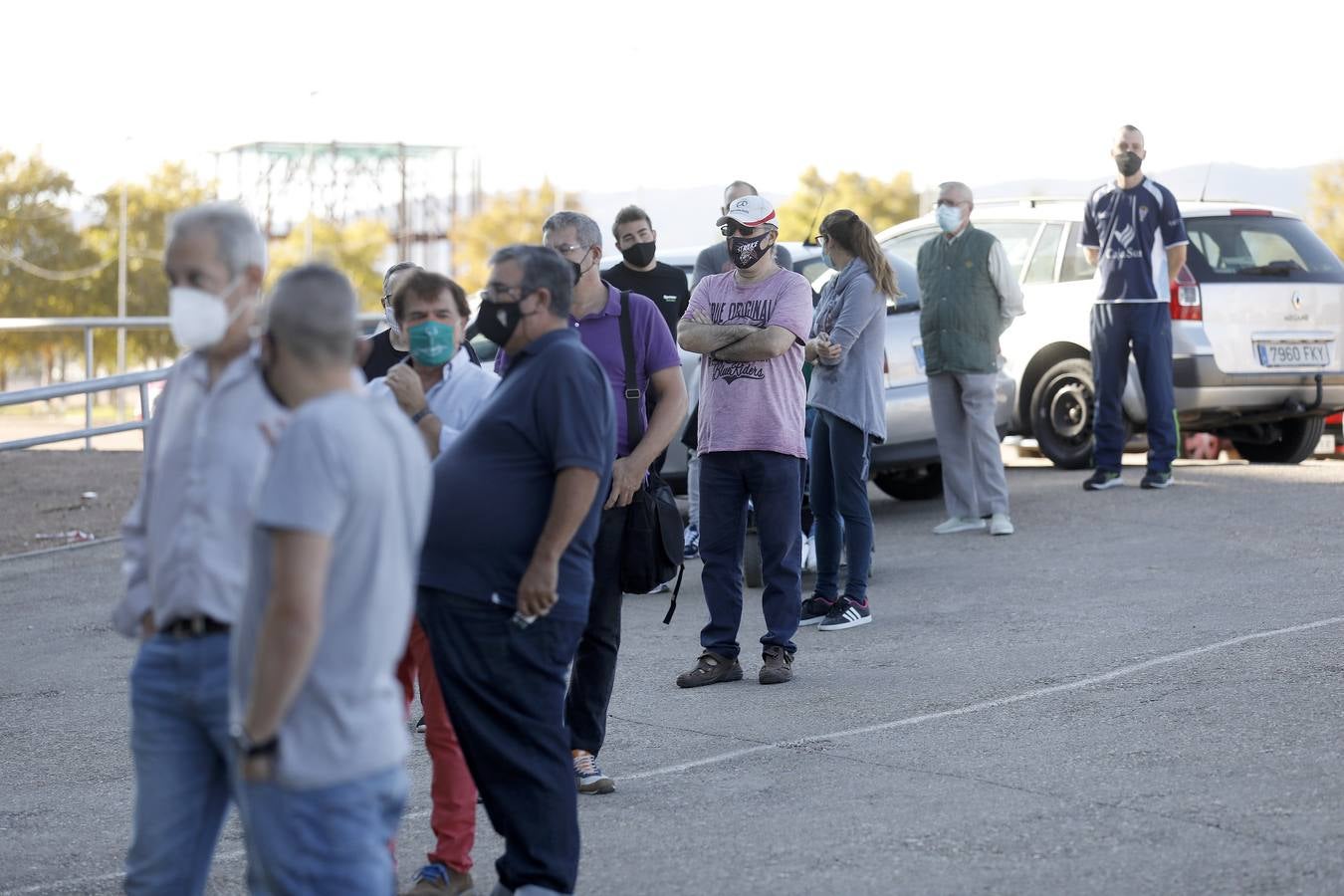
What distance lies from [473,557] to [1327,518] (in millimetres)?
7739

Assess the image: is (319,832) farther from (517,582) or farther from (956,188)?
(956,188)

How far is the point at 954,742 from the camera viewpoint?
630cm

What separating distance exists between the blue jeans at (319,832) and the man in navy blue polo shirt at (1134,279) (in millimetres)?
9491

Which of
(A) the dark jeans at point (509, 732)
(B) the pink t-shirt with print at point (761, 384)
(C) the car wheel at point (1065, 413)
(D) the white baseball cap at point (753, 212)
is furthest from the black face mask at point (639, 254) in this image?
(C) the car wheel at point (1065, 413)

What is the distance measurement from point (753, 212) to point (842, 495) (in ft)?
5.51

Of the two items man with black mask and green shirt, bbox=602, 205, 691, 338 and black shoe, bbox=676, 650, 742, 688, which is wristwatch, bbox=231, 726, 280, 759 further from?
man with black mask and green shirt, bbox=602, 205, 691, 338

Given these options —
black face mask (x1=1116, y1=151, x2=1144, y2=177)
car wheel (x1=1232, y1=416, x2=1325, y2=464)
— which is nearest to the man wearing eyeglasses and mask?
black face mask (x1=1116, y1=151, x2=1144, y2=177)

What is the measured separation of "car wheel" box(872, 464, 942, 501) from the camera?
1305 cm

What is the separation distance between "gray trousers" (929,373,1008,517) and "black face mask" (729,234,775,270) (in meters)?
3.62

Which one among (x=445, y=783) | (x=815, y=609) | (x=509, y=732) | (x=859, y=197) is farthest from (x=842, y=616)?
(x=859, y=197)

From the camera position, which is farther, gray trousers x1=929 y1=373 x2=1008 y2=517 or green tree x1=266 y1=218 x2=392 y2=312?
green tree x1=266 y1=218 x2=392 y2=312

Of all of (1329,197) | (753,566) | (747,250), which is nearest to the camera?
(747,250)

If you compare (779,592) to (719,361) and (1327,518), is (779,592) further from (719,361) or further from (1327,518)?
(1327,518)

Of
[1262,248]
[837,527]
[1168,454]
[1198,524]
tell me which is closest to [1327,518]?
[1198,524]
